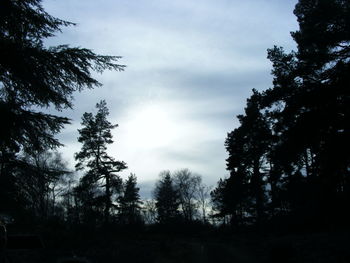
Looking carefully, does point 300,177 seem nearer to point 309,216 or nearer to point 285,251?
point 309,216

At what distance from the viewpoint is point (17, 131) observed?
6793mm

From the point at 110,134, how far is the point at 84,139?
9.86ft

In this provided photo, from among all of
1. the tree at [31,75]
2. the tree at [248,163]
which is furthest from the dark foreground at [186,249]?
the tree at [248,163]

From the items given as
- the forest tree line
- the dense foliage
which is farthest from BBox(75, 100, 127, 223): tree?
the dense foliage

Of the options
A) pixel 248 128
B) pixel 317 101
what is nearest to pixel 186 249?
pixel 317 101

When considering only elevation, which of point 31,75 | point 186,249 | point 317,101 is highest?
point 317,101

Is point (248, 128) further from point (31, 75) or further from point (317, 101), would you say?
point (31, 75)

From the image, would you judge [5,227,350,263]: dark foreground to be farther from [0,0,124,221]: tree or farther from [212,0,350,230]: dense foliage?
[0,0,124,221]: tree

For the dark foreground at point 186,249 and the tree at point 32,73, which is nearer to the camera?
the tree at point 32,73

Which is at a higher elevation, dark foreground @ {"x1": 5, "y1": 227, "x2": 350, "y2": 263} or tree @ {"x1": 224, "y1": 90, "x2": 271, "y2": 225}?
tree @ {"x1": 224, "y1": 90, "x2": 271, "y2": 225}

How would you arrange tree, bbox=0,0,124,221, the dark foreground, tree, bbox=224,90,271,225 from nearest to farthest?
tree, bbox=0,0,124,221 < the dark foreground < tree, bbox=224,90,271,225

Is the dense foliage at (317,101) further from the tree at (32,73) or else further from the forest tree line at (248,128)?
the tree at (32,73)

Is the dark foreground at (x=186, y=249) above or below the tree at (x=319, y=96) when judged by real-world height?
below

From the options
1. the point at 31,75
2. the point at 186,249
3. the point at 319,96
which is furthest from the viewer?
the point at 186,249
